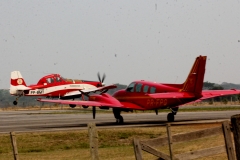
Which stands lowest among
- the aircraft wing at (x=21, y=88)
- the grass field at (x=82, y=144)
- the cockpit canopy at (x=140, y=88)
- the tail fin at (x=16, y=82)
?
the grass field at (x=82, y=144)

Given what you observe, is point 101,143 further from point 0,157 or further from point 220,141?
point 220,141

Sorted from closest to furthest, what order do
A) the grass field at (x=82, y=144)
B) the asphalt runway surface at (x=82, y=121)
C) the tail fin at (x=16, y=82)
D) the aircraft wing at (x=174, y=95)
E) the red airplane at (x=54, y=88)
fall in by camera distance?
the grass field at (x=82, y=144), the aircraft wing at (x=174, y=95), the asphalt runway surface at (x=82, y=121), the red airplane at (x=54, y=88), the tail fin at (x=16, y=82)

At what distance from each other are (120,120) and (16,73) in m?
44.0

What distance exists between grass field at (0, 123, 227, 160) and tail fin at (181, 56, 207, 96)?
2.77 m

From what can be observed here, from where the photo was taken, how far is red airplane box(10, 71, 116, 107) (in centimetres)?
7694

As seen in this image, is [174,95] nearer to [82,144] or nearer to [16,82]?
[82,144]

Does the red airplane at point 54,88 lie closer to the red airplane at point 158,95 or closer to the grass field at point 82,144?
the red airplane at point 158,95

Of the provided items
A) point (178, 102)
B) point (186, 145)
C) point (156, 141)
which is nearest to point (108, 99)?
point (178, 102)

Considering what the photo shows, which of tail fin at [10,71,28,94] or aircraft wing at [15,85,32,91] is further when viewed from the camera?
tail fin at [10,71,28,94]

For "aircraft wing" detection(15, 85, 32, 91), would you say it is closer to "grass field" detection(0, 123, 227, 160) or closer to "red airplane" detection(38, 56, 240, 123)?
"red airplane" detection(38, 56, 240, 123)

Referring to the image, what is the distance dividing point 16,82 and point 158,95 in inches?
1885

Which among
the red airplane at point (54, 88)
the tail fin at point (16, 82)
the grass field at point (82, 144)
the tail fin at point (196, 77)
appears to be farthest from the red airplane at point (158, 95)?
the tail fin at point (16, 82)

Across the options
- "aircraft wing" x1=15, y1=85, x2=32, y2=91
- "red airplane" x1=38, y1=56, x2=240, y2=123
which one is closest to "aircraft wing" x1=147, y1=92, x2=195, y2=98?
"red airplane" x1=38, y1=56, x2=240, y2=123

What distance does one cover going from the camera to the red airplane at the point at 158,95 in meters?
35.7
